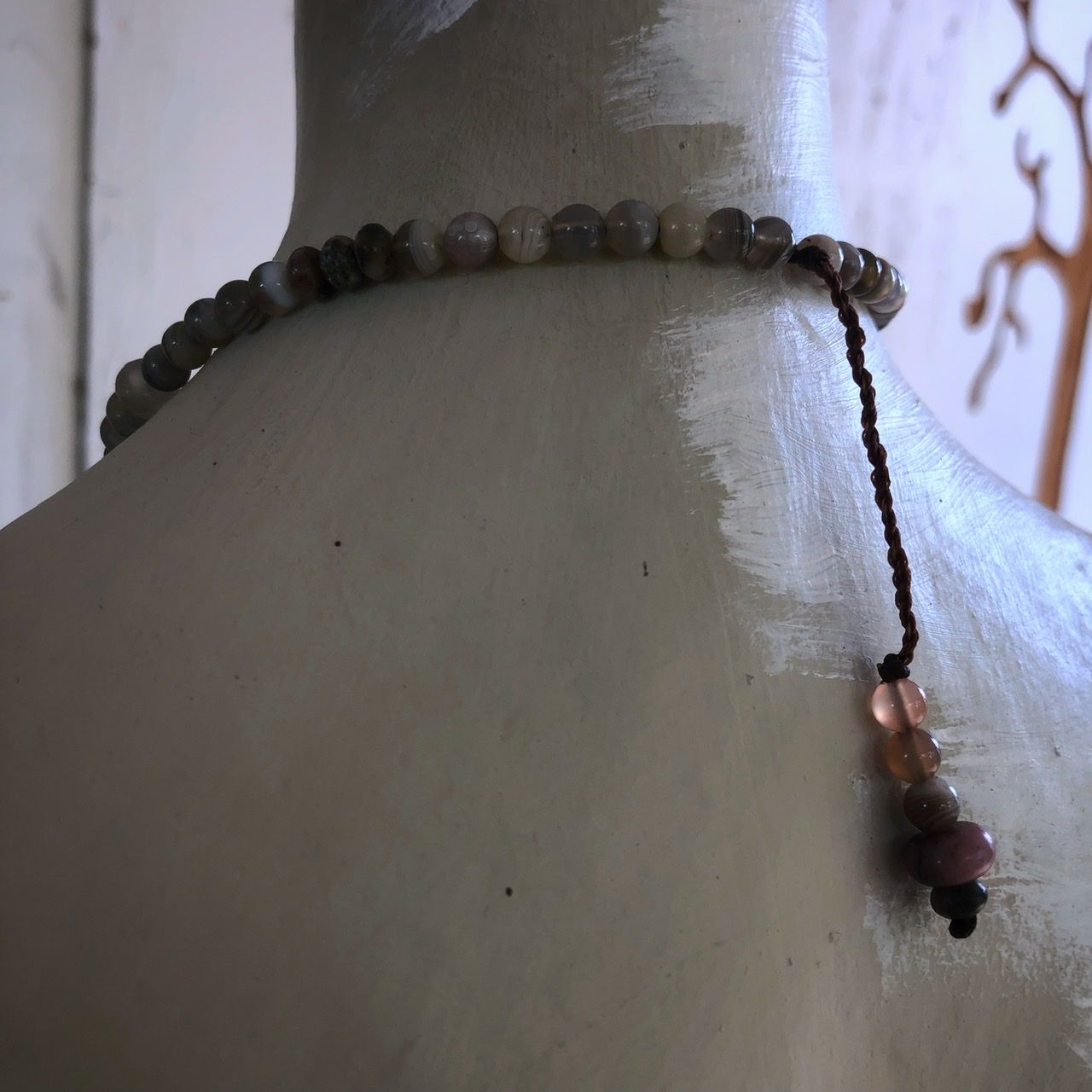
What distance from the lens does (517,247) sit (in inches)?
17.4

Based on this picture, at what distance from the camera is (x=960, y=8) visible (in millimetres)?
1731

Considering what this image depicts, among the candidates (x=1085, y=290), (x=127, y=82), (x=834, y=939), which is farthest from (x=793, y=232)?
(x=1085, y=290)

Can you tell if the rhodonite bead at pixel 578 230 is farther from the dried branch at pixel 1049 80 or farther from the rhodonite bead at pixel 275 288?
the dried branch at pixel 1049 80

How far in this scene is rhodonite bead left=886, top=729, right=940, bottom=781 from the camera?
0.37 m

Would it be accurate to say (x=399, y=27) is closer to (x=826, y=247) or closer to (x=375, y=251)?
(x=375, y=251)

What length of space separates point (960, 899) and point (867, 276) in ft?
0.91

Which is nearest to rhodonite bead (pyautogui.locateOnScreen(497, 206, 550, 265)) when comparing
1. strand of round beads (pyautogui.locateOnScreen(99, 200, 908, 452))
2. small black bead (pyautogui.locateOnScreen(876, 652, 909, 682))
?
strand of round beads (pyautogui.locateOnScreen(99, 200, 908, 452))

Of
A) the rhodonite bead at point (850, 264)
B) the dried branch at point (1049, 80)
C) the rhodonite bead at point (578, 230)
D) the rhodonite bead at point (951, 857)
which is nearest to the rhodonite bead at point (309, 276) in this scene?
the rhodonite bead at point (578, 230)

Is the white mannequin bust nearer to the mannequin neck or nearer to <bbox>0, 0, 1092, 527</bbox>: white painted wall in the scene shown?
the mannequin neck

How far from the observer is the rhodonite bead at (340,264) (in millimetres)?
463

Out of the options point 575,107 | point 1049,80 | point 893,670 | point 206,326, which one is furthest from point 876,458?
point 1049,80

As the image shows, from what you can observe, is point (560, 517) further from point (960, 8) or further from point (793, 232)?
point (960, 8)

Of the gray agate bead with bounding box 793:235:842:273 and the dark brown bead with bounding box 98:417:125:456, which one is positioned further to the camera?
the dark brown bead with bounding box 98:417:125:456

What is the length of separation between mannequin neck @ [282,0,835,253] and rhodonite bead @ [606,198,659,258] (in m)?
0.02
